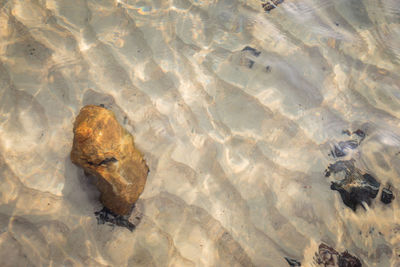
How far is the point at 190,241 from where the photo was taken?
2.45 m

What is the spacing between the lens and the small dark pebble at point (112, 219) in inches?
97.0

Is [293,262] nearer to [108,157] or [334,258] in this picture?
[334,258]

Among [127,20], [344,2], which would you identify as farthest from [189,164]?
[344,2]

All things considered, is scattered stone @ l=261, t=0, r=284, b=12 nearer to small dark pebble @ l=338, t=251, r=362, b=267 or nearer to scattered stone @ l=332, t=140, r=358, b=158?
scattered stone @ l=332, t=140, r=358, b=158

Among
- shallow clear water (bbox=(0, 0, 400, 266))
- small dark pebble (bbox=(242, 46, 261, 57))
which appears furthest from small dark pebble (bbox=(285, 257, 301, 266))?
small dark pebble (bbox=(242, 46, 261, 57))

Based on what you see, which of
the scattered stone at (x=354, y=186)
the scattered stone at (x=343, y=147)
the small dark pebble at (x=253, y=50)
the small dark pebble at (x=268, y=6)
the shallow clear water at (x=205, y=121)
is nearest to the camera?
the shallow clear water at (x=205, y=121)

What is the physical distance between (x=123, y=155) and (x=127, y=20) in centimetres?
169

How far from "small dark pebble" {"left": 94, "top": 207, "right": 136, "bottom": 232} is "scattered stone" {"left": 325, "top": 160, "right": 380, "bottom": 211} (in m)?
2.12

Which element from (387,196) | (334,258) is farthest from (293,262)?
(387,196)

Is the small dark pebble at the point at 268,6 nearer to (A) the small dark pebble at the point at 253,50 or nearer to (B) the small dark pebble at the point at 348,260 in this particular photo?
(A) the small dark pebble at the point at 253,50

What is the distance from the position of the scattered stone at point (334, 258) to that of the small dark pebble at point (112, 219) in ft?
5.97

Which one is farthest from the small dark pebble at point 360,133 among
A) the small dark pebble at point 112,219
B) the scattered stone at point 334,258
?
the small dark pebble at point 112,219

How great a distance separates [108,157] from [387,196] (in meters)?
2.85

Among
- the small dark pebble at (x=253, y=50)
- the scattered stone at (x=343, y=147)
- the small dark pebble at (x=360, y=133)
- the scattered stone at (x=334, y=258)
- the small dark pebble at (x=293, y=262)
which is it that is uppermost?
the small dark pebble at (x=253, y=50)
